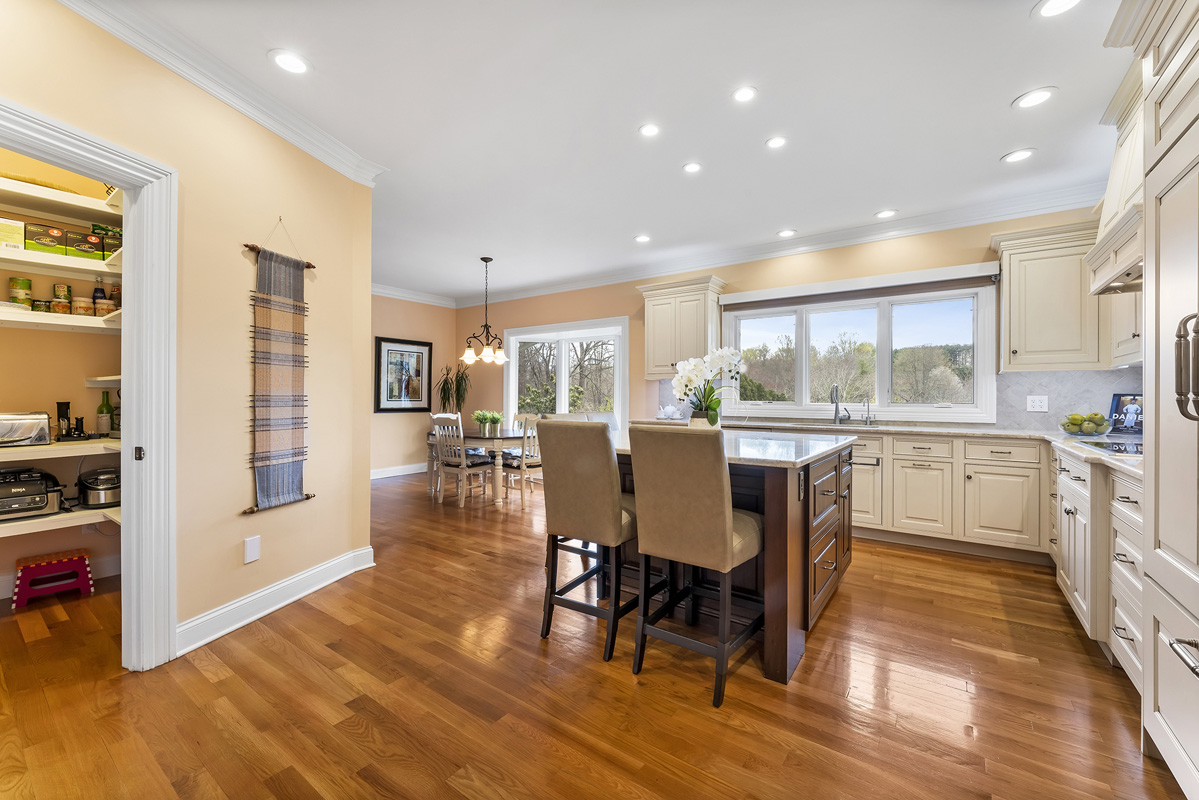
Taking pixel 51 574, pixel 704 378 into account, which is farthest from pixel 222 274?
pixel 704 378

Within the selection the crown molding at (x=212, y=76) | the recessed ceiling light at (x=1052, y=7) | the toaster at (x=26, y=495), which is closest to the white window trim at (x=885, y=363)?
the recessed ceiling light at (x=1052, y=7)

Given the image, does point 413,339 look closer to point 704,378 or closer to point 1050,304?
point 704,378

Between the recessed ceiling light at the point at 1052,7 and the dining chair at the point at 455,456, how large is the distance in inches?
187

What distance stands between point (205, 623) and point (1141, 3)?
13.7 feet

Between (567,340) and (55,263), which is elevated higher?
(567,340)

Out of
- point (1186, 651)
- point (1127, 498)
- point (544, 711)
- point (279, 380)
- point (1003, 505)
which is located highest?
point (279, 380)

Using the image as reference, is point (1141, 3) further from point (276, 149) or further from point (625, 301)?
point (625, 301)

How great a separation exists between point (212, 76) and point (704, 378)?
109 inches

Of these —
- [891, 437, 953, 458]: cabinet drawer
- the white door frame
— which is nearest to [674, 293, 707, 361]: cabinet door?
[891, 437, 953, 458]: cabinet drawer

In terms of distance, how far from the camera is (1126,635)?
1929mm

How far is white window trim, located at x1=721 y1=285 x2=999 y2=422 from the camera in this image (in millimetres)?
3893

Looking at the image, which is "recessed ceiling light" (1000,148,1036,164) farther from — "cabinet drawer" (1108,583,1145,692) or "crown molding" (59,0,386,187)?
"crown molding" (59,0,386,187)

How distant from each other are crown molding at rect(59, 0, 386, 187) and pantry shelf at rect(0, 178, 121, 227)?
0.81 metres

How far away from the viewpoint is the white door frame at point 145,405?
6.72 feet
